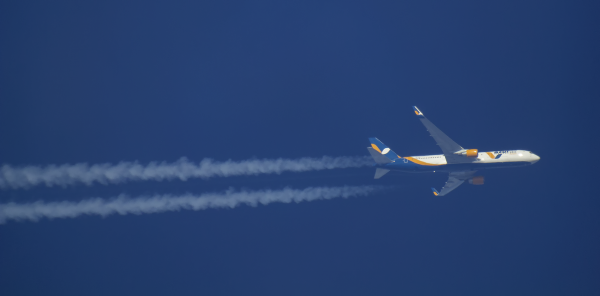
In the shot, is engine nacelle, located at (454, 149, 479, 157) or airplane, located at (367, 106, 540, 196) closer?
engine nacelle, located at (454, 149, 479, 157)

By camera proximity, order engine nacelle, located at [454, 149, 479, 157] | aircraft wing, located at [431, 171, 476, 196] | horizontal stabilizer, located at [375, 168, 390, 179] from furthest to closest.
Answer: aircraft wing, located at [431, 171, 476, 196] → horizontal stabilizer, located at [375, 168, 390, 179] → engine nacelle, located at [454, 149, 479, 157]

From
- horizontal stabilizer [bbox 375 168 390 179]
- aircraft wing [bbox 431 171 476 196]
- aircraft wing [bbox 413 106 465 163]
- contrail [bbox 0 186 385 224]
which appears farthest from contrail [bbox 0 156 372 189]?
aircraft wing [bbox 413 106 465 163]

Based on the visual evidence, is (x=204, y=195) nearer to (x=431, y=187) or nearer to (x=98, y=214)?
(x=98, y=214)

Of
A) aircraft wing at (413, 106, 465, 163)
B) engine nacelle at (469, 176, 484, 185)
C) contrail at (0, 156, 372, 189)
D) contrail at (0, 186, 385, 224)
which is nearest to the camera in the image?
aircraft wing at (413, 106, 465, 163)

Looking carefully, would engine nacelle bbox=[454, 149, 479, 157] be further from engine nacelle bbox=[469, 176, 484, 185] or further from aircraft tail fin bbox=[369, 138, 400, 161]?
aircraft tail fin bbox=[369, 138, 400, 161]

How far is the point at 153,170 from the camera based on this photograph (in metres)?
41.2

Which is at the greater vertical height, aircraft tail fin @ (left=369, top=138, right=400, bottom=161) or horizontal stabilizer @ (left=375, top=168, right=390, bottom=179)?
aircraft tail fin @ (left=369, top=138, right=400, bottom=161)

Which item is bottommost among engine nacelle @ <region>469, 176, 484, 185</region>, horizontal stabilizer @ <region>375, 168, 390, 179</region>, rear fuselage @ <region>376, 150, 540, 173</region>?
engine nacelle @ <region>469, 176, 484, 185</region>

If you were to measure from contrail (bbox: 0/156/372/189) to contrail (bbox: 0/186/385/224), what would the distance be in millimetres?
1650

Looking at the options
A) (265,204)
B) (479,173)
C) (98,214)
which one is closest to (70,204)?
(98,214)

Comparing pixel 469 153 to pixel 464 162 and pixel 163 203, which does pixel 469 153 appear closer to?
pixel 464 162

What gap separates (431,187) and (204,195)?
65.3ft

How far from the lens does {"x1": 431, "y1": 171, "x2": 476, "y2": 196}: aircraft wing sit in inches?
1577

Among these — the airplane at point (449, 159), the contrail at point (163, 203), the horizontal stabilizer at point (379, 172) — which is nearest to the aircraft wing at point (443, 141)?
the airplane at point (449, 159)
